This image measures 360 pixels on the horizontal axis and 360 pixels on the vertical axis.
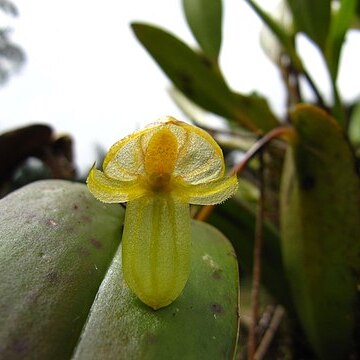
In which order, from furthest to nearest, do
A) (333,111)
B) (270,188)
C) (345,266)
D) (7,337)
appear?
(270,188), (333,111), (345,266), (7,337)

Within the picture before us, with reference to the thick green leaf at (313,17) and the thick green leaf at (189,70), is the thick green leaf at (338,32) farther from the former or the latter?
the thick green leaf at (189,70)

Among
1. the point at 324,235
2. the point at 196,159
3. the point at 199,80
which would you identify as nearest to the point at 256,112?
the point at 199,80

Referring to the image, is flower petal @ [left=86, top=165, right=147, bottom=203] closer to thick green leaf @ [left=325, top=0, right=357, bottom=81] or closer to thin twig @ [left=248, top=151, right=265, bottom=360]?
thin twig @ [left=248, top=151, right=265, bottom=360]

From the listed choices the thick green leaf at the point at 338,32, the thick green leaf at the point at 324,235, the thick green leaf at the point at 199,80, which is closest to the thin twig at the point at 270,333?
the thick green leaf at the point at 324,235

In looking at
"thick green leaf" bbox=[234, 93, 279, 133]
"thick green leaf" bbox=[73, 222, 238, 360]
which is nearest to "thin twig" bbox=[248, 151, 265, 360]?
"thick green leaf" bbox=[73, 222, 238, 360]

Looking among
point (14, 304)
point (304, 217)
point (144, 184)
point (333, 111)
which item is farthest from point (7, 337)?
point (333, 111)

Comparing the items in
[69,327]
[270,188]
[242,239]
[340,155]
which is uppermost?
[69,327]

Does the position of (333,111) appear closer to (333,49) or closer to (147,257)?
(333,49)
